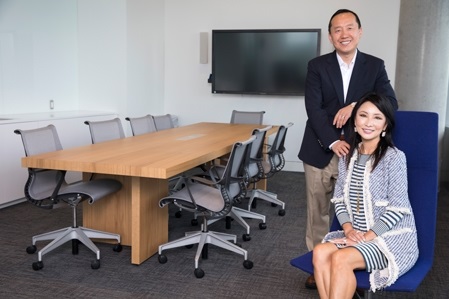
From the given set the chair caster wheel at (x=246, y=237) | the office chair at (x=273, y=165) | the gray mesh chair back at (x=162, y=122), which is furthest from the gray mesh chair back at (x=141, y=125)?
the chair caster wheel at (x=246, y=237)

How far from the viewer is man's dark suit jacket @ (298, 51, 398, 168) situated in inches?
108

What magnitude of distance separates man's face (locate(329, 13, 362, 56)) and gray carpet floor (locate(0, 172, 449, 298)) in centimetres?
151

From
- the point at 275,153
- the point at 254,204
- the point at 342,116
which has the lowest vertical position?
the point at 254,204

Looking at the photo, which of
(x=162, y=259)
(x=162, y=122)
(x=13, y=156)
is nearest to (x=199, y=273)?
(x=162, y=259)

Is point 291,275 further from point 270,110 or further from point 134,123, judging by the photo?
point 270,110

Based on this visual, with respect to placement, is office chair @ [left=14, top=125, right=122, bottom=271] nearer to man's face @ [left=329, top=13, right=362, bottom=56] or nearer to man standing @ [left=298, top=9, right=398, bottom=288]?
man standing @ [left=298, top=9, right=398, bottom=288]

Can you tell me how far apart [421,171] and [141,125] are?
344 centimetres

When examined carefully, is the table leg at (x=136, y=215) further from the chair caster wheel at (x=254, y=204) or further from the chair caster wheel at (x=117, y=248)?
the chair caster wheel at (x=254, y=204)

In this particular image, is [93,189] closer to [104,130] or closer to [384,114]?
[104,130]

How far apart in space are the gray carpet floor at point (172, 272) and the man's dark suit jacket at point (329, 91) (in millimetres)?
955

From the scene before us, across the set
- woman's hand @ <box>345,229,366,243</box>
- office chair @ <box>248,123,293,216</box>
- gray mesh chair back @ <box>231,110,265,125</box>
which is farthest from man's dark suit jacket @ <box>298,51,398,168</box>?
gray mesh chair back @ <box>231,110,265,125</box>

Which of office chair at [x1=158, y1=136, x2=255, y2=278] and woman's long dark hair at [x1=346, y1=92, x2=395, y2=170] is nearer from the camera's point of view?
woman's long dark hair at [x1=346, y1=92, x2=395, y2=170]

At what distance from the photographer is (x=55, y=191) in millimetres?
3393

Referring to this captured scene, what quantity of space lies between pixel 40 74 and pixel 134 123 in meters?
1.92
